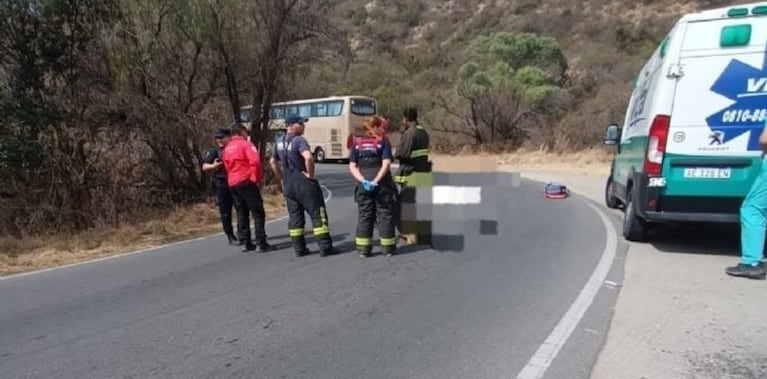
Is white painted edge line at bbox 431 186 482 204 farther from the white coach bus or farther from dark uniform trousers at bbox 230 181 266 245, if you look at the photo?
the white coach bus

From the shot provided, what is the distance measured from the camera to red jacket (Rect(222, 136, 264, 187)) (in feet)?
27.6

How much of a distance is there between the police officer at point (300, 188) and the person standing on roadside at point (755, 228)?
4.64 meters

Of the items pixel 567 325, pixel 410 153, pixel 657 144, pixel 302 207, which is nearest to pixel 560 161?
pixel 410 153

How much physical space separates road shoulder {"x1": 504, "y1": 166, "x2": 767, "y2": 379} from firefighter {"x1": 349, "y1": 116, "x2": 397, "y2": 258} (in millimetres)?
2843

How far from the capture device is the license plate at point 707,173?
7191 millimetres

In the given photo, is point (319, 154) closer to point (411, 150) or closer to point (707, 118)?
point (411, 150)

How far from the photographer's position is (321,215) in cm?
780

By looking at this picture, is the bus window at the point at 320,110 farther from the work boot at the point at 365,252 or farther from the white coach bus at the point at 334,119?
the work boot at the point at 365,252

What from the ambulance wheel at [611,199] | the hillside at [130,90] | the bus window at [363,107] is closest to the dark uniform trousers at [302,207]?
the hillside at [130,90]

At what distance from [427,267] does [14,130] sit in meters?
9.91

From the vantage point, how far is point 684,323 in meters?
5.05

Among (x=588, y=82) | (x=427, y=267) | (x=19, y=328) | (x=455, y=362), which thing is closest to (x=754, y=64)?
(x=427, y=267)

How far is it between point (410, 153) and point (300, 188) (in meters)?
1.58

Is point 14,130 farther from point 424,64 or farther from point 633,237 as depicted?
point 424,64
